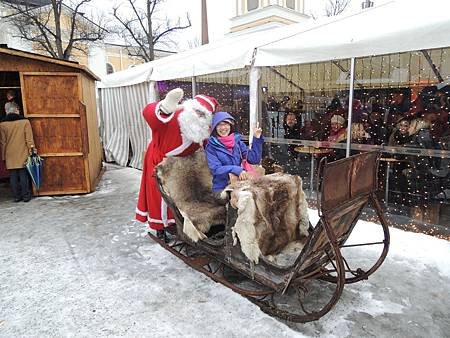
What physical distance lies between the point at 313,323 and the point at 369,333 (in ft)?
1.26

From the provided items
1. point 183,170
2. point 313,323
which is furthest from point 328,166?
point 183,170

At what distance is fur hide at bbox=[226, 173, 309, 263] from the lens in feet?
8.55

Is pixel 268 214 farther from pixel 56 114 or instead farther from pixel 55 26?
pixel 55 26

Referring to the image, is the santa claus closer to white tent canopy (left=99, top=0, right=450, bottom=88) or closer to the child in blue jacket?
the child in blue jacket

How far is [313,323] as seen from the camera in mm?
2514

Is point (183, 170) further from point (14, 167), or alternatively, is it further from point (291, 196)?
point (14, 167)

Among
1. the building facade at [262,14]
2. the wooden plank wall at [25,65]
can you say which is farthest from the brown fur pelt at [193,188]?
the building facade at [262,14]

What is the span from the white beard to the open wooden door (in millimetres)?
3283

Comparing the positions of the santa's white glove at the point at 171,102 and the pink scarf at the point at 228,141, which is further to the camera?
the santa's white glove at the point at 171,102

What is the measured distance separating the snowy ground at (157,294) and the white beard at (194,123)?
1.36m

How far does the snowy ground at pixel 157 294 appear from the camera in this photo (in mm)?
2488

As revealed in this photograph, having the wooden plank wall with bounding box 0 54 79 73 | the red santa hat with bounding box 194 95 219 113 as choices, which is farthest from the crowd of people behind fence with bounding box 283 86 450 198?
the wooden plank wall with bounding box 0 54 79 73

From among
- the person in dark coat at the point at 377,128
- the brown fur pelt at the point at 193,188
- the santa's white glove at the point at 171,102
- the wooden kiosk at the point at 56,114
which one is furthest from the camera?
the wooden kiosk at the point at 56,114

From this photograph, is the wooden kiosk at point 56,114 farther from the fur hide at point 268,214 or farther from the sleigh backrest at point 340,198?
the sleigh backrest at point 340,198
